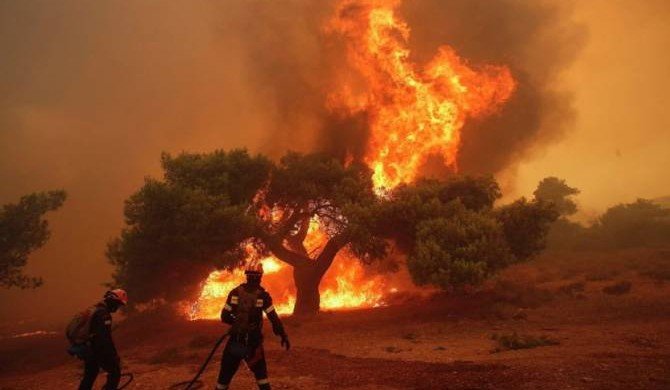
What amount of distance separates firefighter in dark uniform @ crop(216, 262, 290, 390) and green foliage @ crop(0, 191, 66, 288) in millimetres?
21068

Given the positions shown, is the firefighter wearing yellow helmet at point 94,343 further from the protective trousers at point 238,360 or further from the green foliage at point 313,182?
the green foliage at point 313,182

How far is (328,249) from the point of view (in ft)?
81.0

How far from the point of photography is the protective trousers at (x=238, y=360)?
24.9ft

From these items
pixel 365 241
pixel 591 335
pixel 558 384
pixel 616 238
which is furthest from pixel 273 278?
pixel 616 238

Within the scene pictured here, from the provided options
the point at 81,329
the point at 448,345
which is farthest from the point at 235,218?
the point at 81,329

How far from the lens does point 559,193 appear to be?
52.7m

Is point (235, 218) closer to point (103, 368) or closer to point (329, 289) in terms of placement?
point (329, 289)

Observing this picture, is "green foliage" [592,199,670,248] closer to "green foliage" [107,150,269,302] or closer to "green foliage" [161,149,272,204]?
"green foliage" [161,149,272,204]

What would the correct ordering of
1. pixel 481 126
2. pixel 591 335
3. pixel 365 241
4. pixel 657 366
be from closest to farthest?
pixel 657 366 → pixel 591 335 → pixel 365 241 → pixel 481 126

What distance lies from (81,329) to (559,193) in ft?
178

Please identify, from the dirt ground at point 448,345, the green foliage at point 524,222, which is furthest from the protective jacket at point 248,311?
the green foliage at point 524,222

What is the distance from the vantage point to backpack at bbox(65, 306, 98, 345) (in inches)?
326

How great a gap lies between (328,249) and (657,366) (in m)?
17.0

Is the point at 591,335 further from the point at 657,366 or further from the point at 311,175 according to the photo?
the point at 311,175
